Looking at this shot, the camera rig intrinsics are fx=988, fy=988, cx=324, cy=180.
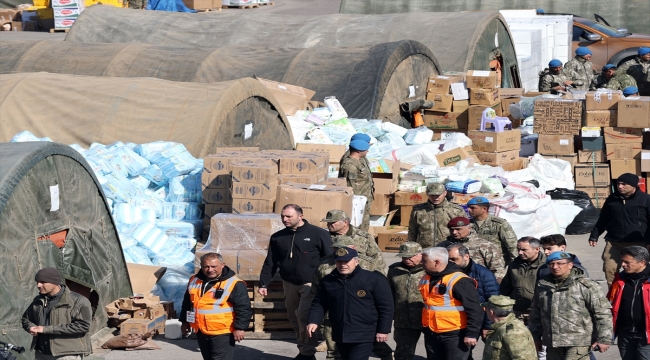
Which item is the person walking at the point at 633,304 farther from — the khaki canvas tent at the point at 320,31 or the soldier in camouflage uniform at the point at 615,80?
the khaki canvas tent at the point at 320,31

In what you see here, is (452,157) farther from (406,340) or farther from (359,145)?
(406,340)

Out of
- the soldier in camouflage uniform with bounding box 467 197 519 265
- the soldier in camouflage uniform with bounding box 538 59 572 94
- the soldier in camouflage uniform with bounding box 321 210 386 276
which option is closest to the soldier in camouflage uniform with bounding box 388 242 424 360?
the soldier in camouflage uniform with bounding box 321 210 386 276

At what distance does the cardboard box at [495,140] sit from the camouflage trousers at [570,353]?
8130 millimetres

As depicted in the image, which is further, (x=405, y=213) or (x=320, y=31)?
(x=320, y=31)

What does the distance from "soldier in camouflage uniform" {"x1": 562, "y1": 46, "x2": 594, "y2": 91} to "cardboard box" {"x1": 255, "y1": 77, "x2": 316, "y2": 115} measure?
588 cm

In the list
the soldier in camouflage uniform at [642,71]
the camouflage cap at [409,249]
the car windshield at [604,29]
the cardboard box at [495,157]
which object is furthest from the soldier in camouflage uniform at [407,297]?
the car windshield at [604,29]

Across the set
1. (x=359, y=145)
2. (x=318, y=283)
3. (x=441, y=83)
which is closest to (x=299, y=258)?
(x=318, y=283)

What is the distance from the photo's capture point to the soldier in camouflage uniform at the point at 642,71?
2016 centimetres

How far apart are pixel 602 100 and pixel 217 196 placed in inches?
249

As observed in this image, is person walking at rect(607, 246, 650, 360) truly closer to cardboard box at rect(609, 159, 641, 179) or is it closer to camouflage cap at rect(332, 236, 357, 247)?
Result: camouflage cap at rect(332, 236, 357, 247)

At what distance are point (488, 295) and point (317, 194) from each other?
3.00 m

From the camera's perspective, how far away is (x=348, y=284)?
7543 mm

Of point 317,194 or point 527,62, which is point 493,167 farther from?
point 527,62

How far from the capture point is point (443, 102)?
18547 millimetres
